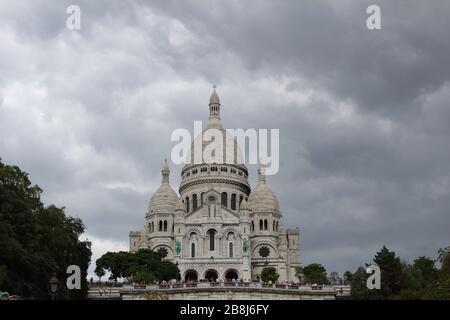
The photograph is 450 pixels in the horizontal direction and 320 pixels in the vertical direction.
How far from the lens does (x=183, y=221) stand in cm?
11525

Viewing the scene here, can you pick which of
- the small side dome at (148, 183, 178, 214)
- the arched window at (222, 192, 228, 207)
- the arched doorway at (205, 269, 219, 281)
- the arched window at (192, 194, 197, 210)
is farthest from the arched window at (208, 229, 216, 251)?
the arched window at (192, 194, 197, 210)

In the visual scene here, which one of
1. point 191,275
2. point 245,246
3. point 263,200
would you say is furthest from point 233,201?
point 191,275

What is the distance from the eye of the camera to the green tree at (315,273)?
91912 millimetres

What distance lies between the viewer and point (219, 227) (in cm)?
11481

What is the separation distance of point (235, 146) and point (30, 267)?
272ft

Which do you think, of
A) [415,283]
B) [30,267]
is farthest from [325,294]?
[30,267]

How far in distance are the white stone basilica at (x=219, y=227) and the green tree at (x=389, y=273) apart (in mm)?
39501

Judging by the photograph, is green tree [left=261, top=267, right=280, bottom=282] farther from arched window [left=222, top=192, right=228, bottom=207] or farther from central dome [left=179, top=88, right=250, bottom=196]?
Result: central dome [left=179, top=88, right=250, bottom=196]

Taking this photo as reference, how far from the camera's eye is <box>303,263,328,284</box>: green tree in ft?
302

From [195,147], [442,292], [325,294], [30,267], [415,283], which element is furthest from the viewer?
[195,147]

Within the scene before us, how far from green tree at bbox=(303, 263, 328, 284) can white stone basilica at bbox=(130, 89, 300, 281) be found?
8.11 m
